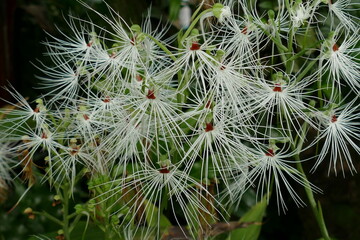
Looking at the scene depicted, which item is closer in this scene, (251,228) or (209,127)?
(209,127)

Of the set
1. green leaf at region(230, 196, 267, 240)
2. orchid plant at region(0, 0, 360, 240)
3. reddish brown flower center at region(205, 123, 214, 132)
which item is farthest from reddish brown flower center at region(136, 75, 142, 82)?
green leaf at region(230, 196, 267, 240)

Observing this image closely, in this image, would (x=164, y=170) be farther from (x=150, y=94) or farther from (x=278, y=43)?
(x=278, y=43)

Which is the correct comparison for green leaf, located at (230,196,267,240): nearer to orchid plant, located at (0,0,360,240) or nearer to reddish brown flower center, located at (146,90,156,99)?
orchid plant, located at (0,0,360,240)

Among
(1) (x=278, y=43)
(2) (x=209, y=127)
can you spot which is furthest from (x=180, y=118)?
(1) (x=278, y=43)

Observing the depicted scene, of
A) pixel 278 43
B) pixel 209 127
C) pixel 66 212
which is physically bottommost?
pixel 66 212

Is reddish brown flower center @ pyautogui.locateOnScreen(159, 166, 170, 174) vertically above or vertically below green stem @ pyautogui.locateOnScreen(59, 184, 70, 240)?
above

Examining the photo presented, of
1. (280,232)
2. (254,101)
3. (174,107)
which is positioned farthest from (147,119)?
(280,232)

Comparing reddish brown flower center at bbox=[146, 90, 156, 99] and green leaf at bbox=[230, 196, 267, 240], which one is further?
green leaf at bbox=[230, 196, 267, 240]

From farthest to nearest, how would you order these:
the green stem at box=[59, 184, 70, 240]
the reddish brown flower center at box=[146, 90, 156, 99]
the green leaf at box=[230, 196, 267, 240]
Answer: the green leaf at box=[230, 196, 267, 240], the green stem at box=[59, 184, 70, 240], the reddish brown flower center at box=[146, 90, 156, 99]

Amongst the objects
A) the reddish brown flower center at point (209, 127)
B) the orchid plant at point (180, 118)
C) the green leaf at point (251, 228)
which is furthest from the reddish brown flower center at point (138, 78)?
the green leaf at point (251, 228)

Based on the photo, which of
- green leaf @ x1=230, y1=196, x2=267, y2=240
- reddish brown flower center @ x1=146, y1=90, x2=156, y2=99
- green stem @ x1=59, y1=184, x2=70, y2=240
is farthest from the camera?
green leaf @ x1=230, y1=196, x2=267, y2=240

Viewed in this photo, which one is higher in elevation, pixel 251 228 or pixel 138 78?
pixel 138 78

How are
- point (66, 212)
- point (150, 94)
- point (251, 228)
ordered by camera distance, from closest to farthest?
point (150, 94)
point (66, 212)
point (251, 228)

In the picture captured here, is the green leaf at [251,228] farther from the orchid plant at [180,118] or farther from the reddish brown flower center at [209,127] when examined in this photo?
the reddish brown flower center at [209,127]
